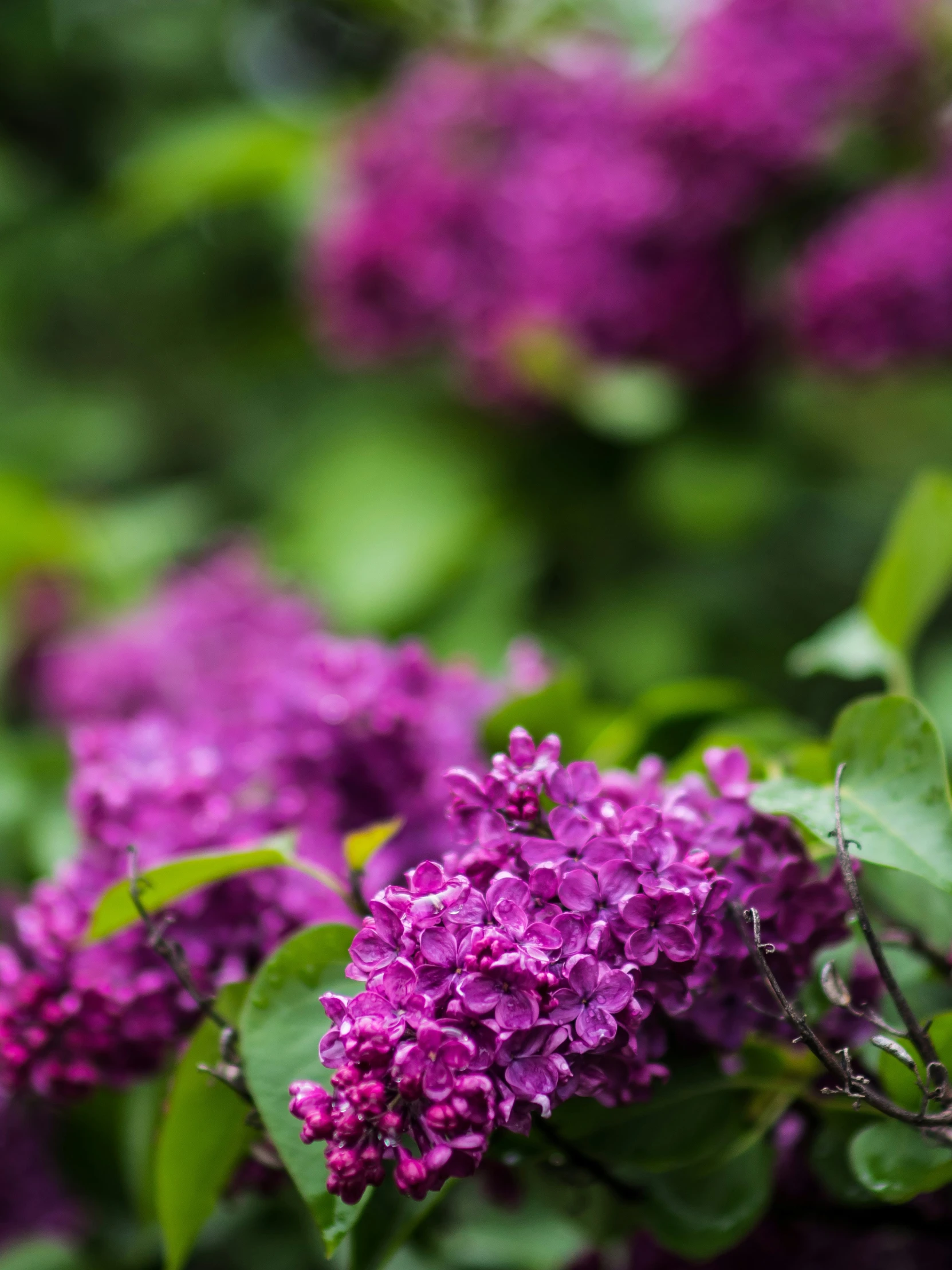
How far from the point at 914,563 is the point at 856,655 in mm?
48

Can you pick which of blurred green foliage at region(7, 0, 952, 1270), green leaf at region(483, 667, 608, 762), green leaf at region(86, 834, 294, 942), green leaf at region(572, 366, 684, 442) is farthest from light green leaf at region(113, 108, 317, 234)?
green leaf at region(86, 834, 294, 942)

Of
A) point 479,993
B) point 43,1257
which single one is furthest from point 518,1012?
point 43,1257

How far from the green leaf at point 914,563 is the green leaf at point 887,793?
0.16m

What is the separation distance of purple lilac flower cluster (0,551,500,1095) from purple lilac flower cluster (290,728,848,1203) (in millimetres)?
121

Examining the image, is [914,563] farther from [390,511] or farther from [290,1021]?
[390,511]

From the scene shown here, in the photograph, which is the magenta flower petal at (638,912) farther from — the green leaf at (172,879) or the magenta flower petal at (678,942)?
the green leaf at (172,879)

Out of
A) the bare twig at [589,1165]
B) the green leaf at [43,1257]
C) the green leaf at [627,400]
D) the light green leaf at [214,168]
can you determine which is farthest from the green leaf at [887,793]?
the light green leaf at [214,168]

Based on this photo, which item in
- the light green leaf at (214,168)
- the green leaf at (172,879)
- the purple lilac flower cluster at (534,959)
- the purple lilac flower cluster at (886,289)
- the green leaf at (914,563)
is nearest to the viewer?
the purple lilac flower cluster at (534,959)

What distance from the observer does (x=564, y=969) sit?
1.08ft

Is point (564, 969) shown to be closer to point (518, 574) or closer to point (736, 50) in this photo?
point (518, 574)

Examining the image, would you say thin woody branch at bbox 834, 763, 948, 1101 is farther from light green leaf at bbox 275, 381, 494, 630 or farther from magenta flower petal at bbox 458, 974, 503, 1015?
light green leaf at bbox 275, 381, 494, 630

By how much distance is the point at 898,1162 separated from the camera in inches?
14.3

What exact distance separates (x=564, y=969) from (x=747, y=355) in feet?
2.62

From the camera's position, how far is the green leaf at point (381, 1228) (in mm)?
418
